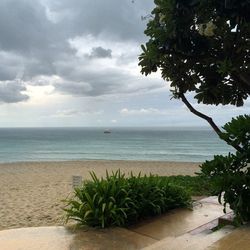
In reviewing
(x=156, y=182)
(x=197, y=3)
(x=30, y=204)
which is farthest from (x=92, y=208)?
(x=30, y=204)

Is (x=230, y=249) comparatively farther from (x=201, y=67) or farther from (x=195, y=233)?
(x=201, y=67)

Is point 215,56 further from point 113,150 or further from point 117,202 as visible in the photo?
point 113,150

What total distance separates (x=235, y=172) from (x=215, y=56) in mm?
1374

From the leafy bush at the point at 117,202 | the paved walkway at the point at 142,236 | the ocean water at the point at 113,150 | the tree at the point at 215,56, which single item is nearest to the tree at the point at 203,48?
the tree at the point at 215,56

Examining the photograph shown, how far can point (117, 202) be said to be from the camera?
540 cm

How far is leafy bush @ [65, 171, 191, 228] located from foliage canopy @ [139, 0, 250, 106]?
190cm

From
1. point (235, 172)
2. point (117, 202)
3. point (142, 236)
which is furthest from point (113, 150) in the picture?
point (235, 172)

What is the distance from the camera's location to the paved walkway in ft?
12.6

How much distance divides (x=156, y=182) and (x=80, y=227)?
1674 millimetres

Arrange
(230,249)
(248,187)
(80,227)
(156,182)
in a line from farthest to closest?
(156,182)
(80,227)
(248,187)
(230,249)

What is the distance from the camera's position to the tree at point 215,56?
3730mm

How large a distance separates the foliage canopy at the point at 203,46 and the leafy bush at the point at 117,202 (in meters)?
1.90

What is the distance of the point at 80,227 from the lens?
523 centimetres

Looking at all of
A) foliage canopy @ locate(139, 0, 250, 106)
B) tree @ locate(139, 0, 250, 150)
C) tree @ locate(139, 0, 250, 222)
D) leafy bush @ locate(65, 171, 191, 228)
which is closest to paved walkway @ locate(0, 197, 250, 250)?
leafy bush @ locate(65, 171, 191, 228)
